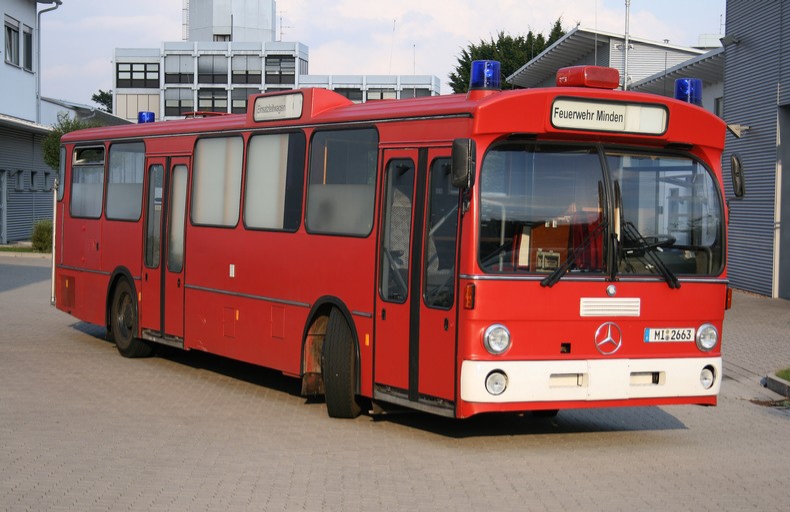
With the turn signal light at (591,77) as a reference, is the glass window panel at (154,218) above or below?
below

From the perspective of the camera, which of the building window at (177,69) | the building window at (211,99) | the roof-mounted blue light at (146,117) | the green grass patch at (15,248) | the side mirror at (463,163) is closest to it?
the side mirror at (463,163)

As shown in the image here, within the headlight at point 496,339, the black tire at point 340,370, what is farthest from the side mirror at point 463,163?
the black tire at point 340,370

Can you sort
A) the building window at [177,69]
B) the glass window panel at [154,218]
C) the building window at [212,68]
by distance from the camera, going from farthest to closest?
the building window at [177,69], the building window at [212,68], the glass window panel at [154,218]

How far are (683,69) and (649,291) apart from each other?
23948 millimetres

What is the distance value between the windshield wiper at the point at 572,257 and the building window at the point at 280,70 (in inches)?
4568

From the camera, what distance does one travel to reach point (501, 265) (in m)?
9.41

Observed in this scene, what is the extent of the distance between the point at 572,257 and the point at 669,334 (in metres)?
1.11

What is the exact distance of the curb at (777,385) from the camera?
13770mm

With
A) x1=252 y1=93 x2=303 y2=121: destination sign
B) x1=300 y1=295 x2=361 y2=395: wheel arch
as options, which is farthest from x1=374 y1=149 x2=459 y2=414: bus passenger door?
x1=252 y1=93 x2=303 y2=121: destination sign

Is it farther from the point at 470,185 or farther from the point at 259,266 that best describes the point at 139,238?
the point at 470,185

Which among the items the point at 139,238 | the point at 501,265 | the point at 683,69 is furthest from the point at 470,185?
the point at 683,69

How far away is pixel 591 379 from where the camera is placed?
31.4 feet

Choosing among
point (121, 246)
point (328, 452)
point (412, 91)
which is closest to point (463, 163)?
point (328, 452)

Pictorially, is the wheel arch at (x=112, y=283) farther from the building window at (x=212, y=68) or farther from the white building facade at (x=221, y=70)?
the building window at (x=212, y=68)
